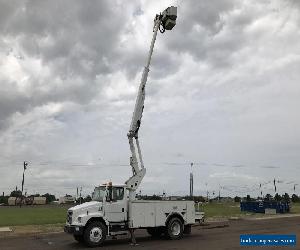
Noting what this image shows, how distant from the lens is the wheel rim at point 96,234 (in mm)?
17638

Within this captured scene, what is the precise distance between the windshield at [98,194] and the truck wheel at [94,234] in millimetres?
1162

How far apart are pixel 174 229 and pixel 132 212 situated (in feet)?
8.66

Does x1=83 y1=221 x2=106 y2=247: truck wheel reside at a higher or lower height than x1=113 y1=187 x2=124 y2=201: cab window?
Result: lower

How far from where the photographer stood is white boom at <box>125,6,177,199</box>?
784 inches

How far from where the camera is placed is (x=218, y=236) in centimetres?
2103

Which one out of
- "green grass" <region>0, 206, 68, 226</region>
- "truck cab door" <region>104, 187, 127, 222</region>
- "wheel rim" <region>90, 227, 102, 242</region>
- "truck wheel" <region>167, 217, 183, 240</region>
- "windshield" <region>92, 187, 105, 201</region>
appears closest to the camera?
"wheel rim" <region>90, 227, 102, 242</region>

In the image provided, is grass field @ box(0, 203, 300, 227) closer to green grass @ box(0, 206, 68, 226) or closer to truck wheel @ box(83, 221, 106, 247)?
green grass @ box(0, 206, 68, 226)

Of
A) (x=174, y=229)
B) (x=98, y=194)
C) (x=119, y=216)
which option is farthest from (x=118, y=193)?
(x=174, y=229)

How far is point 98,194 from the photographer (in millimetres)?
18938

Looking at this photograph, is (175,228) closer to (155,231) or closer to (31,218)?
(155,231)

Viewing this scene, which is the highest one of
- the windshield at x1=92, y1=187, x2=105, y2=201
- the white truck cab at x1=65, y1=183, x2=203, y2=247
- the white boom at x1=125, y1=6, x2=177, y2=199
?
the white boom at x1=125, y1=6, x2=177, y2=199

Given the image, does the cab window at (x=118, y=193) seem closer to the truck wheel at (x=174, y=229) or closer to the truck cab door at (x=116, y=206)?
the truck cab door at (x=116, y=206)

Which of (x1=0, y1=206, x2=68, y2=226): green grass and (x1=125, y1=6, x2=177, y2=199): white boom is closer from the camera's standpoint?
(x1=125, y1=6, x2=177, y2=199): white boom

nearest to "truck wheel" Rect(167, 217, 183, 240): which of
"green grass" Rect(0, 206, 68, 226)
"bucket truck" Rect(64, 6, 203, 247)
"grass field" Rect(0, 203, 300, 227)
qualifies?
"bucket truck" Rect(64, 6, 203, 247)
